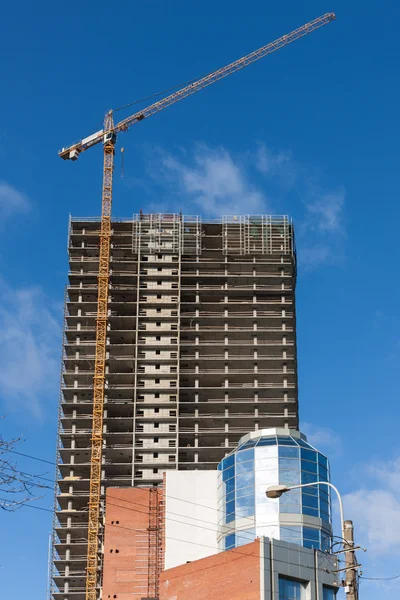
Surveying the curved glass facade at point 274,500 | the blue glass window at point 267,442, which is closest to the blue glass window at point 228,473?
the curved glass facade at point 274,500

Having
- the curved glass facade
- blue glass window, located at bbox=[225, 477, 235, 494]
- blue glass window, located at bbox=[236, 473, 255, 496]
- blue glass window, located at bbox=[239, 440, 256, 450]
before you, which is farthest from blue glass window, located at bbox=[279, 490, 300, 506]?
blue glass window, located at bbox=[239, 440, 256, 450]

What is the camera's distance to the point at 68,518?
574 ft

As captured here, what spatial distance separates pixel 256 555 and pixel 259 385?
91384 millimetres

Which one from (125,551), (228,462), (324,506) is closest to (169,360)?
(125,551)

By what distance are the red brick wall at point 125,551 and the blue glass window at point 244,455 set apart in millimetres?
34447

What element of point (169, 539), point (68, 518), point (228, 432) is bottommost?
point (169, 539)

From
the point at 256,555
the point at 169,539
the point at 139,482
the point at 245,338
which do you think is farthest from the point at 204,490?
→ the point at 245,338

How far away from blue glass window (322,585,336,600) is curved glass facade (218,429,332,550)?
9207 millimetres

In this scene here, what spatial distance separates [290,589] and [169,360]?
9629 cm

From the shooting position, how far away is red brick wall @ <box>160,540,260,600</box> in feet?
306

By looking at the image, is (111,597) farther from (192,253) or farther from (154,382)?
(192,253)

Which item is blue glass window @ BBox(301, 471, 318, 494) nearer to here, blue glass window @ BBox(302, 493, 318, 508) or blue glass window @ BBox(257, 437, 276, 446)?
blue glass window @ BBox(302, 493, 318, 508)

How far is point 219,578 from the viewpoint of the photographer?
97.5 meters

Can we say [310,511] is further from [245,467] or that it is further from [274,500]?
[245,467]
